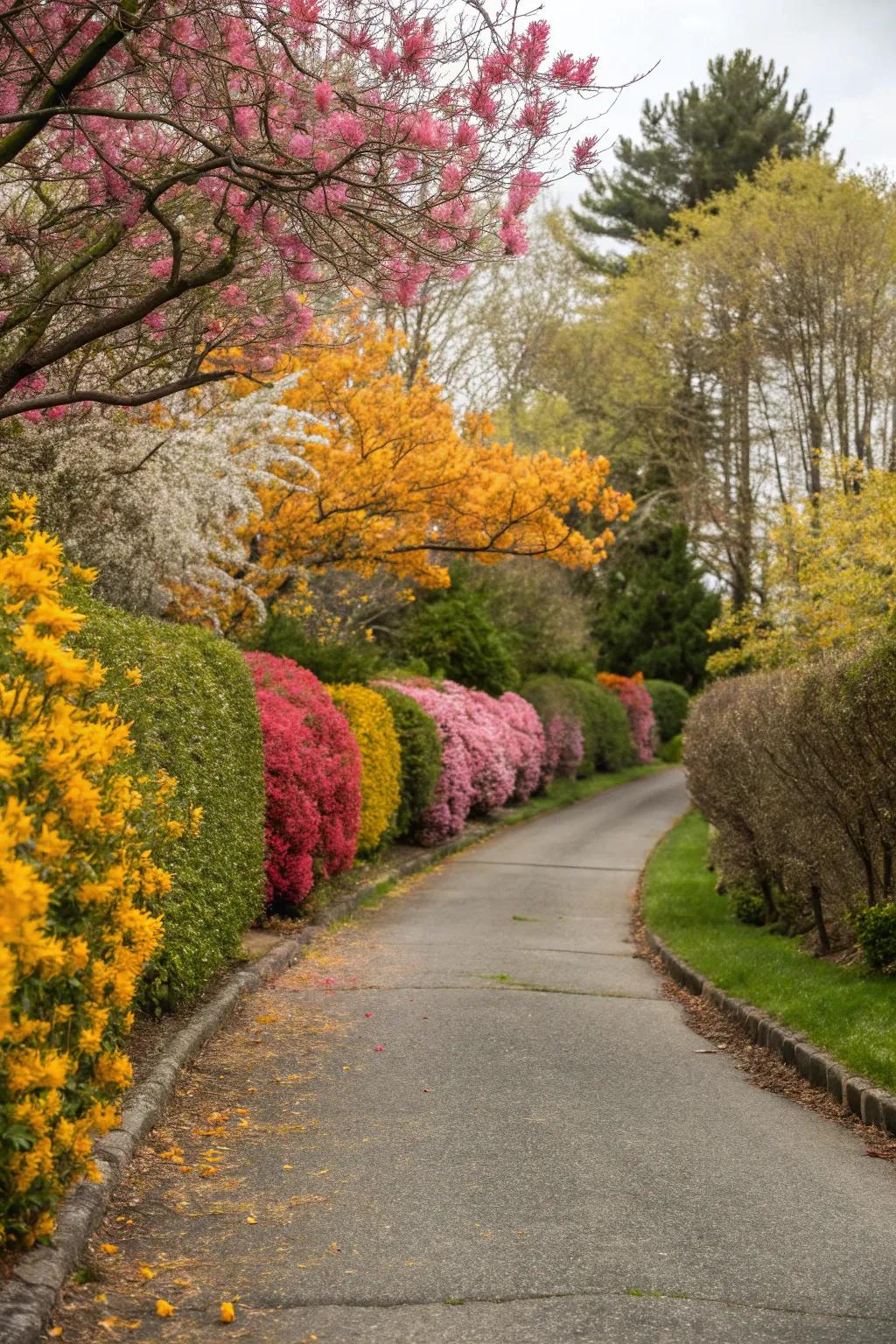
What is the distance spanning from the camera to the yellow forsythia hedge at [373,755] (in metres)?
15.1

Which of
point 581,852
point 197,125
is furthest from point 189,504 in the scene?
point 581,852

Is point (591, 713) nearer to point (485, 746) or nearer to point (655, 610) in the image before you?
point (655, 610)

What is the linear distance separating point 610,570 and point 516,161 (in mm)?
38610

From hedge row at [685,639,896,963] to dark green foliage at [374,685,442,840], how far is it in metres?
5.72

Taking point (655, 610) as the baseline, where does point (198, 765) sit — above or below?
below

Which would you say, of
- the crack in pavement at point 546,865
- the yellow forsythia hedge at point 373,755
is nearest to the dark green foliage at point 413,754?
the crack in pavement at point 546,865

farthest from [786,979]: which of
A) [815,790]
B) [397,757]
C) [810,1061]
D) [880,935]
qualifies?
[397,757]

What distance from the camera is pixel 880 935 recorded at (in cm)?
906

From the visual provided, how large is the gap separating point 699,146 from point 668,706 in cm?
1813

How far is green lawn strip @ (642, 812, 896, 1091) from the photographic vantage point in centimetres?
746

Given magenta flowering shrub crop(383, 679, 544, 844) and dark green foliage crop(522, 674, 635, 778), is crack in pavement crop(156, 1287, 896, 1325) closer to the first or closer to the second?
magenta flowering shrub crop(383, 679, 544, 844)

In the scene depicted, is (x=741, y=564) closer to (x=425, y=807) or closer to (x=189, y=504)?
(x=425, y=807)

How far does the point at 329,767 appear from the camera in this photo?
39.8 feet

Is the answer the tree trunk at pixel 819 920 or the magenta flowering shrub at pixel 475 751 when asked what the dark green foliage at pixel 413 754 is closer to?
the magenta flowering shrub at pixel 475 751
